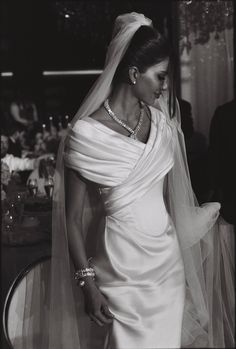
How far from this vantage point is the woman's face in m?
1.28

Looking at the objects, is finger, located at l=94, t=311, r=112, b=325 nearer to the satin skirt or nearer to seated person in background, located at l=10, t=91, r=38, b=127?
the satin skirt

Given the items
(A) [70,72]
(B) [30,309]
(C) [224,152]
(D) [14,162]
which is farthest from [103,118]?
(A) [70,72]

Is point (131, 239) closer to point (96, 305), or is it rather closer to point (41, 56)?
point (96, 305)

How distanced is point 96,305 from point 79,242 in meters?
0.15

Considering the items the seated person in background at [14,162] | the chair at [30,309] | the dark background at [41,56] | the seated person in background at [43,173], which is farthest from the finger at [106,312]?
the dark background at [41,56]

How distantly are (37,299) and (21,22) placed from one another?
580cm

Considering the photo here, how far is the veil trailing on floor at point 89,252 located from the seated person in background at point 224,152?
79cm

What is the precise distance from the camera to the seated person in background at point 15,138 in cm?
373

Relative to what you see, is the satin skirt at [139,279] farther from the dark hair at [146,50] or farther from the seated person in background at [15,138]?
the seated person in background at [15,138]

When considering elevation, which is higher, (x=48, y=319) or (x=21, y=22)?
(x=21, y=22)

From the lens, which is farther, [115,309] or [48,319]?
[48,319]

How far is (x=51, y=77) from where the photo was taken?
7031 millimetres

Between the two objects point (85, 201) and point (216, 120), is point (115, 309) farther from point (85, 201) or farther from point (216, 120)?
point (216, 120)

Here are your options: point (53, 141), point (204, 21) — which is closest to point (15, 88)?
point (53, 141)
